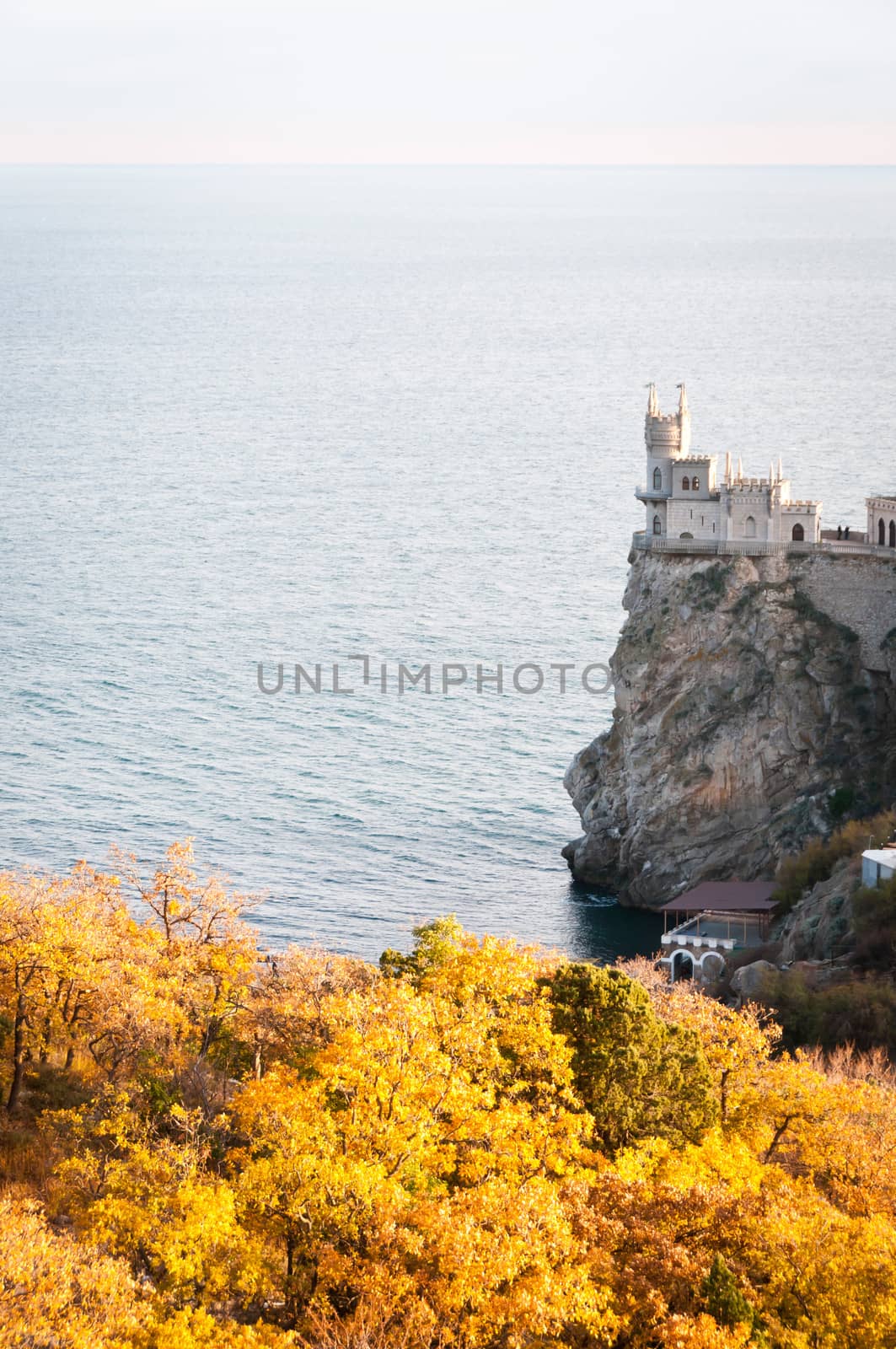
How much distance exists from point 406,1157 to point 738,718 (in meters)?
58.6

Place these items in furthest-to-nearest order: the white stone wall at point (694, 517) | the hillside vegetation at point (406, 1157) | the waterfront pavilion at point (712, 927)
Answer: the white stone wall at point (694, 517), the waterfront pavilion at point (712, 927), the hillside vegetation at point (406, 1157)

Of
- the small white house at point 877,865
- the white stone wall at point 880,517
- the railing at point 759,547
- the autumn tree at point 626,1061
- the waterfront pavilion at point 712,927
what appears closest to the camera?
the autumn tree at point 626,1061

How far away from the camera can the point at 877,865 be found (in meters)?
71.6

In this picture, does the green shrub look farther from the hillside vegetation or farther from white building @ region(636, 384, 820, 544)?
the hillside vegetation

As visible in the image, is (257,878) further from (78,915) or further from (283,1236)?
(283,1236)

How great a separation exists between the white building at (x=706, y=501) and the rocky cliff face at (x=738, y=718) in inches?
62.5

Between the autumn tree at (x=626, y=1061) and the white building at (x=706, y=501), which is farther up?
the white building at (x=706, y=501)

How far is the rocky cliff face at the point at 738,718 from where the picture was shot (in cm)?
8856

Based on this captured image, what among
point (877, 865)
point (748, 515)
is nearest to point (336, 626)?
point (748, 515)

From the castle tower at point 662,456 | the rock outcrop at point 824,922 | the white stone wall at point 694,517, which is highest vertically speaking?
the castle tower at point 662,456

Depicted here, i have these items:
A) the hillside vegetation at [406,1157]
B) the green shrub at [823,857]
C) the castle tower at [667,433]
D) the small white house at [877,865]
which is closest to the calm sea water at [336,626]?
the green shrub at [823,857]

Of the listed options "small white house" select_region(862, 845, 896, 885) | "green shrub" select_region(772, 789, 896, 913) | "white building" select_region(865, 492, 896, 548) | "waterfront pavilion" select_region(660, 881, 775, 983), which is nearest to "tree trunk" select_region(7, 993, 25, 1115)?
"small white house" select_region(862, 845, 896, 885)

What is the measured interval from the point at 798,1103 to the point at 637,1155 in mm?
5457

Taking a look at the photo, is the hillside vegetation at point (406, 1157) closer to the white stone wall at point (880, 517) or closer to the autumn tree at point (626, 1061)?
the autumn tree at point (626, 1061)
